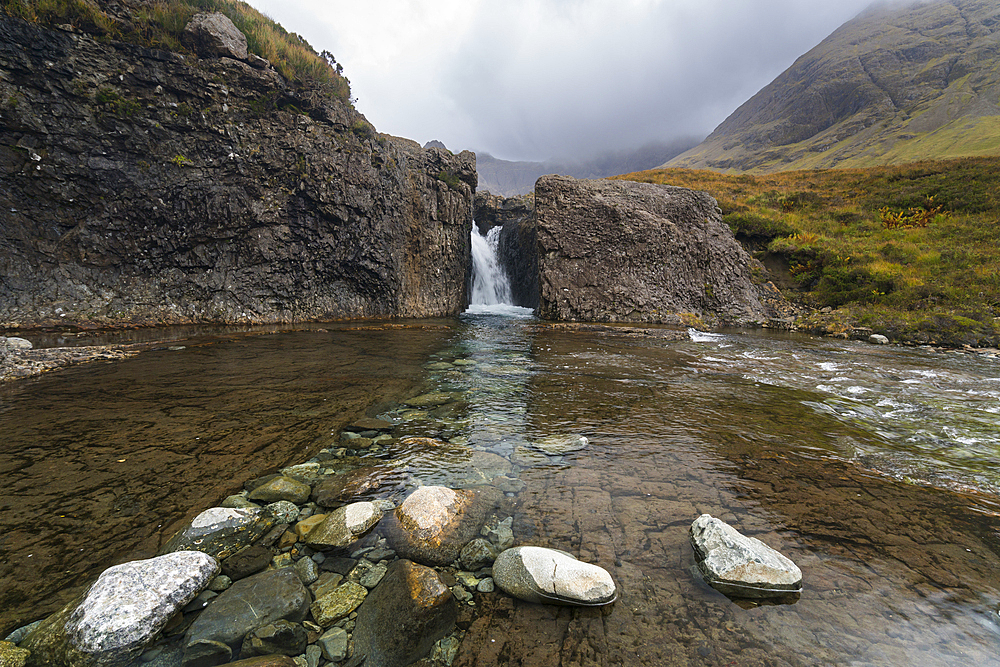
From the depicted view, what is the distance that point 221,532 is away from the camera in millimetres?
2688

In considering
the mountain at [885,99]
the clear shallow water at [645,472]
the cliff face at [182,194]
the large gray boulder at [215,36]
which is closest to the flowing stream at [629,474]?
the clear shallow water at [645,472]

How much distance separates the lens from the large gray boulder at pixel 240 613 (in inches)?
72.8

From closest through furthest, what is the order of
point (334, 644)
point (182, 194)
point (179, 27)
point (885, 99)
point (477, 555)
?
point (334, 644) → point (477, 555) → point (182, 194) → point (179, 27) → point (885, 99)

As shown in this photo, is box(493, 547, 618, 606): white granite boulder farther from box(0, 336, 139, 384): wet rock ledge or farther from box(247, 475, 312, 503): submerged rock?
box(0, 336, 139, 384): wet rock ledge

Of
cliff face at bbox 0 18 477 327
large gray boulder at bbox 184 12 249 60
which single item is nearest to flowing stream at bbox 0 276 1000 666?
cliff face at bbox 0 18 477 327

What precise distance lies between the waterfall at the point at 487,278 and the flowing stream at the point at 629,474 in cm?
2018

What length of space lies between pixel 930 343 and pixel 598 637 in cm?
1741

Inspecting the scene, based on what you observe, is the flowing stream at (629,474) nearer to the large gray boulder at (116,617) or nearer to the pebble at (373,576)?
the large gray boulder at (116,617)

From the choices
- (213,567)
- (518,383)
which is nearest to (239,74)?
(518,383)

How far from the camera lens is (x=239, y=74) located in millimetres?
14594

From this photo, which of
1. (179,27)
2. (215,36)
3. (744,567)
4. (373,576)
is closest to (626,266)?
(744,567)

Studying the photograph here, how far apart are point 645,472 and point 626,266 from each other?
16.2 m

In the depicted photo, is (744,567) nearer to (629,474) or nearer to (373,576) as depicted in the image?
(629,474)

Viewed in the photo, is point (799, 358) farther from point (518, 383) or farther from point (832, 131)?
point (832, 131)
